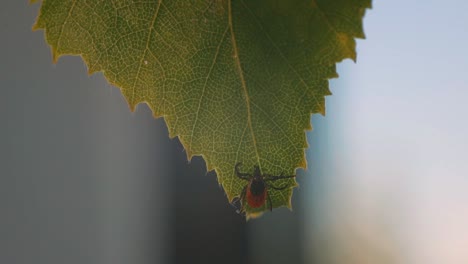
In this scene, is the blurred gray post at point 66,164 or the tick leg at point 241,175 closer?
the tick leg at point 241,175

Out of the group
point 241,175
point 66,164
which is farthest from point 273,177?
point 66,164

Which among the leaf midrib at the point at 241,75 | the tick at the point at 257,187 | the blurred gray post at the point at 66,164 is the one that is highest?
the blurred gray post at the point at 66,164


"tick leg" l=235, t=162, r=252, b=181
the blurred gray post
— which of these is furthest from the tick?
the blurred gray post

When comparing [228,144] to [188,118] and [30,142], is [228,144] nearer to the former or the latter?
[188,118]

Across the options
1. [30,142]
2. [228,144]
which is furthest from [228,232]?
[228,144]

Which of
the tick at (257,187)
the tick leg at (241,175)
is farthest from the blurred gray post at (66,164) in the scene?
the tick leg at (241,175)

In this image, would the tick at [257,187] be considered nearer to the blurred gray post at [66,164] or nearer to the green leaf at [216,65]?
the green leaf at [216,65]

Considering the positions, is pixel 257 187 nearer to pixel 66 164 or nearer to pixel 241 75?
pixel 241 75

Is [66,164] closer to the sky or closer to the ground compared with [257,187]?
closer to the sky
